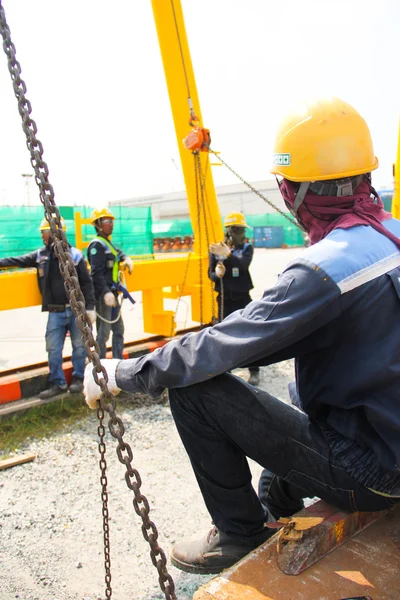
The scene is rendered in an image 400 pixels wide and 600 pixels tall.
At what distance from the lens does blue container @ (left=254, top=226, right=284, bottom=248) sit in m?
37.2

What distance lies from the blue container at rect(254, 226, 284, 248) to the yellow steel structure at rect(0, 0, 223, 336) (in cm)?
3012

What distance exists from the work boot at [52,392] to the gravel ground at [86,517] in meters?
0.60

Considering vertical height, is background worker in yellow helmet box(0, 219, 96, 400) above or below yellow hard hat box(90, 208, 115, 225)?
below

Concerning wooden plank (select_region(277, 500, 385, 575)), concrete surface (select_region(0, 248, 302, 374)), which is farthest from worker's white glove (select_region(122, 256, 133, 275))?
wooden plank (select_region(277, 500, 385, 575))

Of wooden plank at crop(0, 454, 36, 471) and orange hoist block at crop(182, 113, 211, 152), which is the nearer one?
wooden plank at crop(0, 454, 36, 471)

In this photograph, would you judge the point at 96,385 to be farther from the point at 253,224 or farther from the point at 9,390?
the point at 253,224

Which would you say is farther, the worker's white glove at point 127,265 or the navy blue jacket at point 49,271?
the worker's white glove at point 127,265

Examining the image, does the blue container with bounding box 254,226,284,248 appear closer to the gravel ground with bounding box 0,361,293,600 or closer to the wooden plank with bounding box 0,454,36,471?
the gravel ground with bounding box 0,361,293,600

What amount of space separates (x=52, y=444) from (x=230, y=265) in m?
3.20

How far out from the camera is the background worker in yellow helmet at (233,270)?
6.46 metres

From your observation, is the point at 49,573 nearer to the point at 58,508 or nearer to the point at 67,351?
the point at 58,508

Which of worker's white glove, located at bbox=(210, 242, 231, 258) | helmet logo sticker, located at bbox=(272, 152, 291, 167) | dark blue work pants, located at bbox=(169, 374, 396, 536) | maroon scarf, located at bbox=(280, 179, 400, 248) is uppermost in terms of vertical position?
helmet logo sticker, located at bbox=(272, 152, 291, 167)

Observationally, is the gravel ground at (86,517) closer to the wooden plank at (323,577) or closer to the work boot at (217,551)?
the work boot at (217,551)

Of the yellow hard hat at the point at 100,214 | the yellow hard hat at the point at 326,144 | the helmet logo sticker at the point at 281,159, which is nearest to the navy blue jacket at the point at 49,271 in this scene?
the yellow hard hat at the point at 100,214
